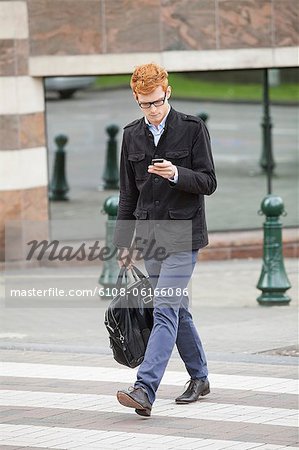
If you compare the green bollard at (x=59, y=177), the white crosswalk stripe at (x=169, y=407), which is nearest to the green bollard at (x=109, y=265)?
the green bollard at (x=59, y=177)

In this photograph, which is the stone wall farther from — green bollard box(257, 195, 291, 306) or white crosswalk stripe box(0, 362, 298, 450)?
white crosswalk stripe box(0, 362, 298, 450)

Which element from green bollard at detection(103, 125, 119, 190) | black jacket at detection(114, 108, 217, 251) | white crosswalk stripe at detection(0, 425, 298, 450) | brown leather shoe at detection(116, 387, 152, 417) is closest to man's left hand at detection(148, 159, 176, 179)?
black jacket at detection(114, 108, 217, 251)

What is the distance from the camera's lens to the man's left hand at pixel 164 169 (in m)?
7.95

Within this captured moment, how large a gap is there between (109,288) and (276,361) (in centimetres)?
356

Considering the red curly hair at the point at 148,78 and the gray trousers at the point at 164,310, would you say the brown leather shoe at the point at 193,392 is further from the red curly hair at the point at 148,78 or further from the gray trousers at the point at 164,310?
the red curly hair at the point at 148,78

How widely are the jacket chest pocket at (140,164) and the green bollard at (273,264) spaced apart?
15.5 feet

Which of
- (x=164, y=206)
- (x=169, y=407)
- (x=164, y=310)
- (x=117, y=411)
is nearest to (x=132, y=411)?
(x=117, y=411)

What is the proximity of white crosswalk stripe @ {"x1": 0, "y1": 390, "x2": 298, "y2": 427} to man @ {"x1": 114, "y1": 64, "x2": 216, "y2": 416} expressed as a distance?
6.5 inches

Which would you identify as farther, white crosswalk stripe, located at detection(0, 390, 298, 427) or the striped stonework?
the striped stonework

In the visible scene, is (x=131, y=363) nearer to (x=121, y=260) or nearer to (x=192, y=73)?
(x=121, y=260)

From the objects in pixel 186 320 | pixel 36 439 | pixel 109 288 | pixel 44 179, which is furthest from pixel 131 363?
pixel 44 179

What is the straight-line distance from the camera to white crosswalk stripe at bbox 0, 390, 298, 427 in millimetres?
8070

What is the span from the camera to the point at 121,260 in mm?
8594

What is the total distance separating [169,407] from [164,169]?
1579 millimetres
